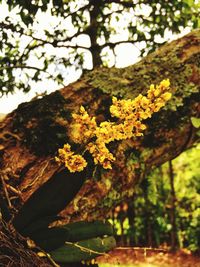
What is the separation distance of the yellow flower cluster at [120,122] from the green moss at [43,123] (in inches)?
17.4

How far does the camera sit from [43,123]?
7.48ft

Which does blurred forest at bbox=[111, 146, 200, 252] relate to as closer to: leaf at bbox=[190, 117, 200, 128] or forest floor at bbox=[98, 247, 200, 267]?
forest floor at bbox=[98, 247, 200, 267]

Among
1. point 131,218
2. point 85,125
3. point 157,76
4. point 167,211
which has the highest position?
point 157,76

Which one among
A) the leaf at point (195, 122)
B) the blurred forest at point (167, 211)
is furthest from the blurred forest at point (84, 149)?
the blurred forest at point (167, 211)

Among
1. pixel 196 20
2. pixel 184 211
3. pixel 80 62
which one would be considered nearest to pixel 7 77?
pixel 80 62

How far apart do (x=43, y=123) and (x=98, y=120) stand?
0.99 feet

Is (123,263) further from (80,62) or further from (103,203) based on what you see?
(103,203)

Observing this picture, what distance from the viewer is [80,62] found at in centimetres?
645

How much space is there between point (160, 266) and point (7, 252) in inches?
206

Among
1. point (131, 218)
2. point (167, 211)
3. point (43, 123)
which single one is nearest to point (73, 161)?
point (43, 123)

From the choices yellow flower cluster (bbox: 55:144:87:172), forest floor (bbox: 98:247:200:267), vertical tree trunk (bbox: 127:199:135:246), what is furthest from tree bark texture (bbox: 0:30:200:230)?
vertical tree trunk (bbox: 127:199:135:246)

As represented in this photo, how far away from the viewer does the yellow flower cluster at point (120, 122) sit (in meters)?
1.54

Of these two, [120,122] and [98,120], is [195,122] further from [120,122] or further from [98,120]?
[120,122]

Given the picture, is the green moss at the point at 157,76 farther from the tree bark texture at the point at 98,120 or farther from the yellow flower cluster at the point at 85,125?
the yellow flower cluster at the point at 85,125
